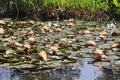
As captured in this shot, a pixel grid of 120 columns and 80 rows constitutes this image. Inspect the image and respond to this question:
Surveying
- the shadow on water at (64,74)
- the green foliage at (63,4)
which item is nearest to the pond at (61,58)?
the shadow on water at (64,74)

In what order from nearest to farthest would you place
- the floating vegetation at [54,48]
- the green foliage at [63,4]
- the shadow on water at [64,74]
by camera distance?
the shadow on water at [64,74] < the floating vegetation at [54,48] < the green foliage at [63,4]

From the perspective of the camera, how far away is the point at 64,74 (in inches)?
126

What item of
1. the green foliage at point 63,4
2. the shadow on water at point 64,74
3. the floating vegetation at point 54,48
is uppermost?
the green foliage at point 63,4

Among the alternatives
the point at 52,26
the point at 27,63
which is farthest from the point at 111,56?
the point at 52,26

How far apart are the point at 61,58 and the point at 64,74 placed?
1.19 ft

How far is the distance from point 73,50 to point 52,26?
195 centimetres

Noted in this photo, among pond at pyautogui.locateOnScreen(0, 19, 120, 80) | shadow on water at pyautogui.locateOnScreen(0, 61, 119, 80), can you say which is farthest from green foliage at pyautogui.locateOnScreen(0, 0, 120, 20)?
shadow on water at pyautogui.locateOnScreen(0, 61, 119, 80)

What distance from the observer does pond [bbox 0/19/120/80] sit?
125 inches

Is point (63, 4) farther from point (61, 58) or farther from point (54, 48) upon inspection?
point (61, 58)

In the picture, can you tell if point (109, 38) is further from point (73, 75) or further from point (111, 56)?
point (73, 75)

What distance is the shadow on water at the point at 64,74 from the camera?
3080mm

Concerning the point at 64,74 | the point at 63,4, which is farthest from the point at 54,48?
the point at 63,4

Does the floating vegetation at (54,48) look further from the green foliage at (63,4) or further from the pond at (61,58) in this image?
the green foliage at (63,4)

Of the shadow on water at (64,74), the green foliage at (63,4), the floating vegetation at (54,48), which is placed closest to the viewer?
the shadow on water at (64,74)
